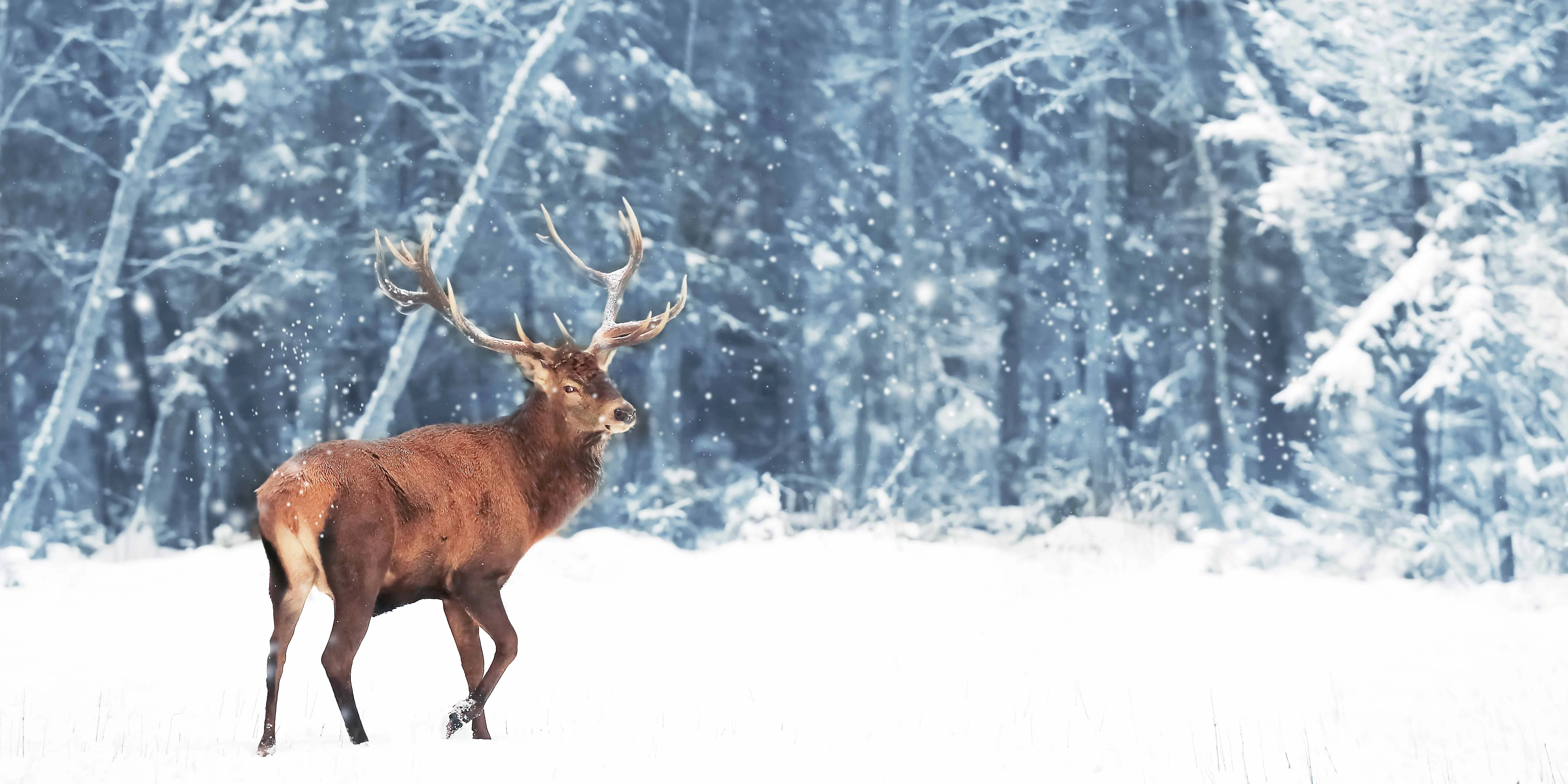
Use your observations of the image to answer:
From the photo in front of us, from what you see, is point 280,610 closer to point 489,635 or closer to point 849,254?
point 489,635

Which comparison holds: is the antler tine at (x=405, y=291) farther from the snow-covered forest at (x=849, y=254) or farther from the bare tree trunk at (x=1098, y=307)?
the bare tree trunk at (x=1098, y=307)

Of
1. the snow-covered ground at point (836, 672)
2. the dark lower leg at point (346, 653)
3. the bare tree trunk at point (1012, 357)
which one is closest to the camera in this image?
the dark lower leg at point (346, 653)

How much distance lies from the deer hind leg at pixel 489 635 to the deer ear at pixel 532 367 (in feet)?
3.46

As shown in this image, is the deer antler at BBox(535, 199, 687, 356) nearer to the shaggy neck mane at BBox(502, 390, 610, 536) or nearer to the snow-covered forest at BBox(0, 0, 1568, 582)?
the shaggy neck mane at BBox(502, 390, 610, 536)

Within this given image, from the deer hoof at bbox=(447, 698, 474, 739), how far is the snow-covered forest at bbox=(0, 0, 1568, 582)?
680 centimetres

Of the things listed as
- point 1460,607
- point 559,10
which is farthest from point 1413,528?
point 559,10

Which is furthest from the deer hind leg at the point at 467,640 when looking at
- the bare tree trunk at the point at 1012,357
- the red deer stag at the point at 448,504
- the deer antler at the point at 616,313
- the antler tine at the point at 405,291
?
the bare tree trunk at the point at 1012,357

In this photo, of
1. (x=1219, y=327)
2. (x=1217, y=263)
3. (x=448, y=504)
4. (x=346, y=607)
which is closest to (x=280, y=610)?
(x=346, y=607)

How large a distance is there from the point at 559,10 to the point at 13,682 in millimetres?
7827

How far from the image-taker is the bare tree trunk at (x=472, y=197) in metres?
12.1

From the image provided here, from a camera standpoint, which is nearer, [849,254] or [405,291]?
[405,291]

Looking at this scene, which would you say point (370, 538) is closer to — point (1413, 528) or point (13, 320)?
point (13, 320)

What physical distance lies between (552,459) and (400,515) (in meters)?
0.93

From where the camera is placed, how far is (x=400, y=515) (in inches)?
218
